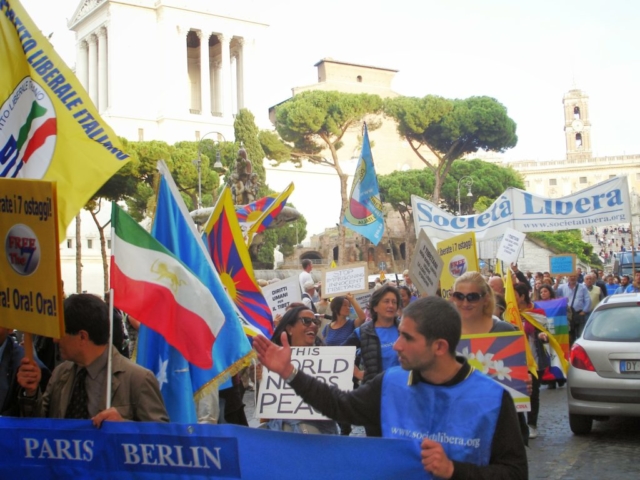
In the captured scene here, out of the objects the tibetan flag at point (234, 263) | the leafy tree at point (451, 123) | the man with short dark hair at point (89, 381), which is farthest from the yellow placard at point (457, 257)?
the leafy tree at point (451, 123)

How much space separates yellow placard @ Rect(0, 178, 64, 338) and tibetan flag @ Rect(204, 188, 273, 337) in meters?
2.93

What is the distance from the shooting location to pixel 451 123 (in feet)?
180

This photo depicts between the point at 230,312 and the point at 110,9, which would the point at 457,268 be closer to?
the point at 230,312

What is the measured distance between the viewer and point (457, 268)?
7.92 meters

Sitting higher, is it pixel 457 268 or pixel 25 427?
pixel 457 268

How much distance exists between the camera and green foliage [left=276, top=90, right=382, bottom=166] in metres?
53.2

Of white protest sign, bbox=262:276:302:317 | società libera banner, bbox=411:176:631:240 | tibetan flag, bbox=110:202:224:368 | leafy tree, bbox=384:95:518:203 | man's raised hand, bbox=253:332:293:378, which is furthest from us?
leafy tree, bbox=384:95:518:203

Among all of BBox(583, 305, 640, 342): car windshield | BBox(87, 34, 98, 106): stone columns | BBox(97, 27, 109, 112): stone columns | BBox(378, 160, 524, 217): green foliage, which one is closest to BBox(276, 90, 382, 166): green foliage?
BBox(378, 160, 524, 217): green foliage

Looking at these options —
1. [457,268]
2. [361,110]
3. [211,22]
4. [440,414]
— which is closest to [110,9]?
[211,22]

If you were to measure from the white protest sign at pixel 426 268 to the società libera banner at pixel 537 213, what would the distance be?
5508 mm

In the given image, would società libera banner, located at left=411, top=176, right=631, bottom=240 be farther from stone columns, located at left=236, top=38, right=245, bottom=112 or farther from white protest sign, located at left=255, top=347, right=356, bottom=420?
stone columns, located at left=236, top=38, right=245, bottom=112

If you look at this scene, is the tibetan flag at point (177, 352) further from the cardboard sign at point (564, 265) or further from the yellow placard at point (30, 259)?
the cardboard sign at point (564, 265)

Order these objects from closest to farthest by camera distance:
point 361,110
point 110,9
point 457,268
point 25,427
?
point 25,427
point 457,268
point 361,110
point 110,9

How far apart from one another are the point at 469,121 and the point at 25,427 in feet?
175
